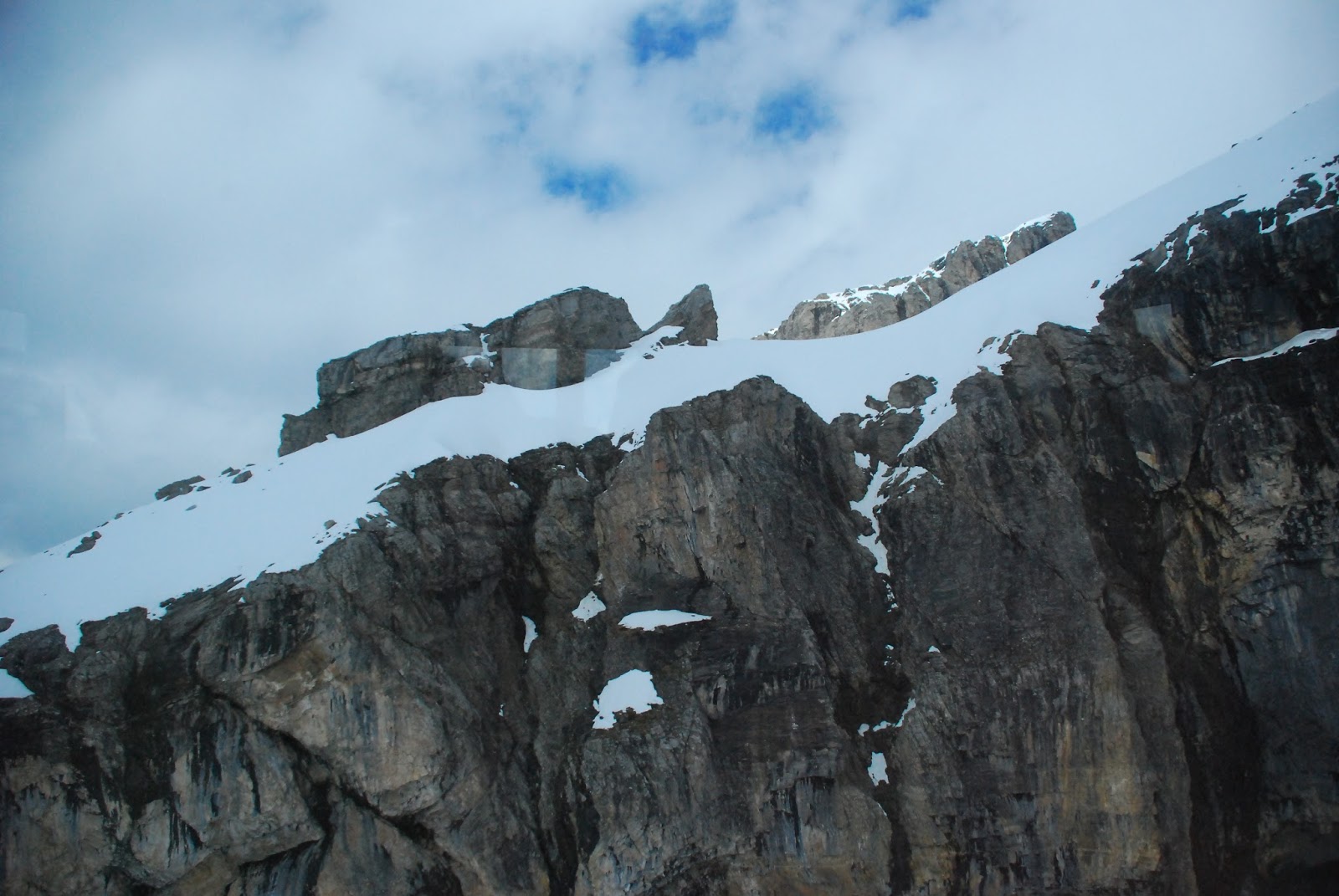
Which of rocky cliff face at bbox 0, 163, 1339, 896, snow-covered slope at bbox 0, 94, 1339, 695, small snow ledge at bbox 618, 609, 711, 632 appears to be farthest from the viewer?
snow-covered slope at bbox 0, 94, 1339, 695

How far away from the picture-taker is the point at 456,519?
1224 inches

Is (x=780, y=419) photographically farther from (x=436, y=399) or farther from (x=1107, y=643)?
(x=436, y=399)

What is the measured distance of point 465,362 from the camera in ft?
138

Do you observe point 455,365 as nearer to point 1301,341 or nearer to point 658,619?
point 658,619

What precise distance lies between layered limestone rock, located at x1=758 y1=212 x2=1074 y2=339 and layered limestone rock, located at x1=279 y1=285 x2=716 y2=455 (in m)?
24.7

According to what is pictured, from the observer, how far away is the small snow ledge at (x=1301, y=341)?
2498 cm

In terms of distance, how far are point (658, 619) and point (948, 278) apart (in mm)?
51308

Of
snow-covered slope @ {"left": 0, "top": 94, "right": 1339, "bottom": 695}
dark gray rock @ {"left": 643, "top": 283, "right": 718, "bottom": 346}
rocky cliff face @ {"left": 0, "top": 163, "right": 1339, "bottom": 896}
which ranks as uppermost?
dark gray rock @ {"left": 643, "top": 283, "right": 718, "bottom": 346}

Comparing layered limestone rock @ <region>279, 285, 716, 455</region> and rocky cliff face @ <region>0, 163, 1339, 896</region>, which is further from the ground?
layered limestone rock @ <region>279, 285, 716, 455</region>

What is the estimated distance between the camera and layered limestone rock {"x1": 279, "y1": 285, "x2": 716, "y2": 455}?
41812 mm

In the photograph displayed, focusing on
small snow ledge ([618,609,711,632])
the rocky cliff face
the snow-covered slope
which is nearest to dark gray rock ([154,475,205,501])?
the snow-covered slope

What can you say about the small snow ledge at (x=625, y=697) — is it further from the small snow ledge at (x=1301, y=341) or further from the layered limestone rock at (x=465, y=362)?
the small snow ledge at (x=1301, y=341)

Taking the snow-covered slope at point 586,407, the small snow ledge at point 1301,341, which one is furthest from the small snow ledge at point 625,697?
the small snow ledge at point 1301,341

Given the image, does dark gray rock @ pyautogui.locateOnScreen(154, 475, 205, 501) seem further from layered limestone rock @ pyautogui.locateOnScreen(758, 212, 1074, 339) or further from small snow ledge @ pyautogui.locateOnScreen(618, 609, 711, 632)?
layered limestone rock @ pyautogui.locateOnScreen(758, 212, 1074, 339)
